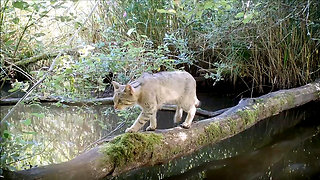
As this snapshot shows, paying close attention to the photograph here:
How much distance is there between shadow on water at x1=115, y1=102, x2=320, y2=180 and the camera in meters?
2.74

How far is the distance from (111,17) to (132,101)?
2.98 metres

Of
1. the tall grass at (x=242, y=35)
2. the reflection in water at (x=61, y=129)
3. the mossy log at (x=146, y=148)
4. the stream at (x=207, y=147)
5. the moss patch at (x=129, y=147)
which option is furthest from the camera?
the tall grass at (x=242, y=35)

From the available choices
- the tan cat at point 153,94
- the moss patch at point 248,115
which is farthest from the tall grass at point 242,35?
the tan cat at point 153,94

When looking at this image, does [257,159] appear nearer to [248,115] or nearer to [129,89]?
[248,115]

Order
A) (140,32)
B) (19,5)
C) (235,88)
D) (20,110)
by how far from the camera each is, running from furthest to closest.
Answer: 1. (235,88)
2. (140,32)
3. (20,110)
4. (19,5)

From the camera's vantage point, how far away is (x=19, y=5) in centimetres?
183

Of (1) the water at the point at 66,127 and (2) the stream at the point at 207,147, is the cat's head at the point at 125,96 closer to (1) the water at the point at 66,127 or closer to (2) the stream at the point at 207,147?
(2) the stream at the point at 207,147

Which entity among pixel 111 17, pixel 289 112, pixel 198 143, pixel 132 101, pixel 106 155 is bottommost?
pixel 289 112

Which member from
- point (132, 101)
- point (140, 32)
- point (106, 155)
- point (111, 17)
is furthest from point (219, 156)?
point (111, 17)

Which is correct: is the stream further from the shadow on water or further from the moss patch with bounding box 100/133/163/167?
the moss patch with bounding box 100/133/163/167

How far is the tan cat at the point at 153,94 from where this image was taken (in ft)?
8.58

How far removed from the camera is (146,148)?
236cm

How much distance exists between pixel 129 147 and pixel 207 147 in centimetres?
122

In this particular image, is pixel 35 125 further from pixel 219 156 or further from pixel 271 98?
pixel 271 98
